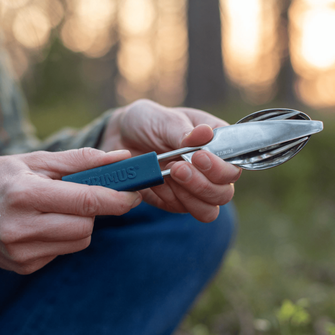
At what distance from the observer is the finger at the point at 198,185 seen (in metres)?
0.78

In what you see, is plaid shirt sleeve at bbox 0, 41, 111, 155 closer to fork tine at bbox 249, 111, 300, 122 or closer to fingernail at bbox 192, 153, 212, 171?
fingernail at bbox 192, 153, 212, 171

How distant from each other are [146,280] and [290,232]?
6.97 feet

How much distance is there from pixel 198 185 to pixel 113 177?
0.26 meters

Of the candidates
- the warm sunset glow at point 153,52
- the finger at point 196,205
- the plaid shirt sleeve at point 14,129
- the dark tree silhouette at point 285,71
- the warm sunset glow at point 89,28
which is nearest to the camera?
the finger at point 196,205

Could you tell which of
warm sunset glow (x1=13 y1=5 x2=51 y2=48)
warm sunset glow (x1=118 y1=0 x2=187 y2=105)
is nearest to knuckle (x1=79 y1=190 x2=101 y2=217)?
warm sunset glow (x1=13 y1=5 x2=51 y2=48)

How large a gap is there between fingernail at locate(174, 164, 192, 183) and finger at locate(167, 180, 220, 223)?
4.1 inches

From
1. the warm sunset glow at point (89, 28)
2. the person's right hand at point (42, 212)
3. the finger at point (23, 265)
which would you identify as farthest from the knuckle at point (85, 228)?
the warm sunset glow at point (89, 28)

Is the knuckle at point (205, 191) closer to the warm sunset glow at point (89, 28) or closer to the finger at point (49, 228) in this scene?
the finger at point (49, 228)

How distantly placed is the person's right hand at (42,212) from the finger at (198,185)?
0.52 ft

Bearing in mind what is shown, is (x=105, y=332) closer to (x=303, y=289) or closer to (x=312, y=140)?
(x=303, y=289)

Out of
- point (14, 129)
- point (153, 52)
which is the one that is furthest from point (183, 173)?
point (153, 52)

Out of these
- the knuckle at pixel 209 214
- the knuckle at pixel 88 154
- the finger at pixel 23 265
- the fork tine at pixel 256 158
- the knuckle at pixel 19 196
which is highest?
the knuckle at pixel 88 154

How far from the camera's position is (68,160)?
28.9 inches

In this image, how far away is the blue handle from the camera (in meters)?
0.71
